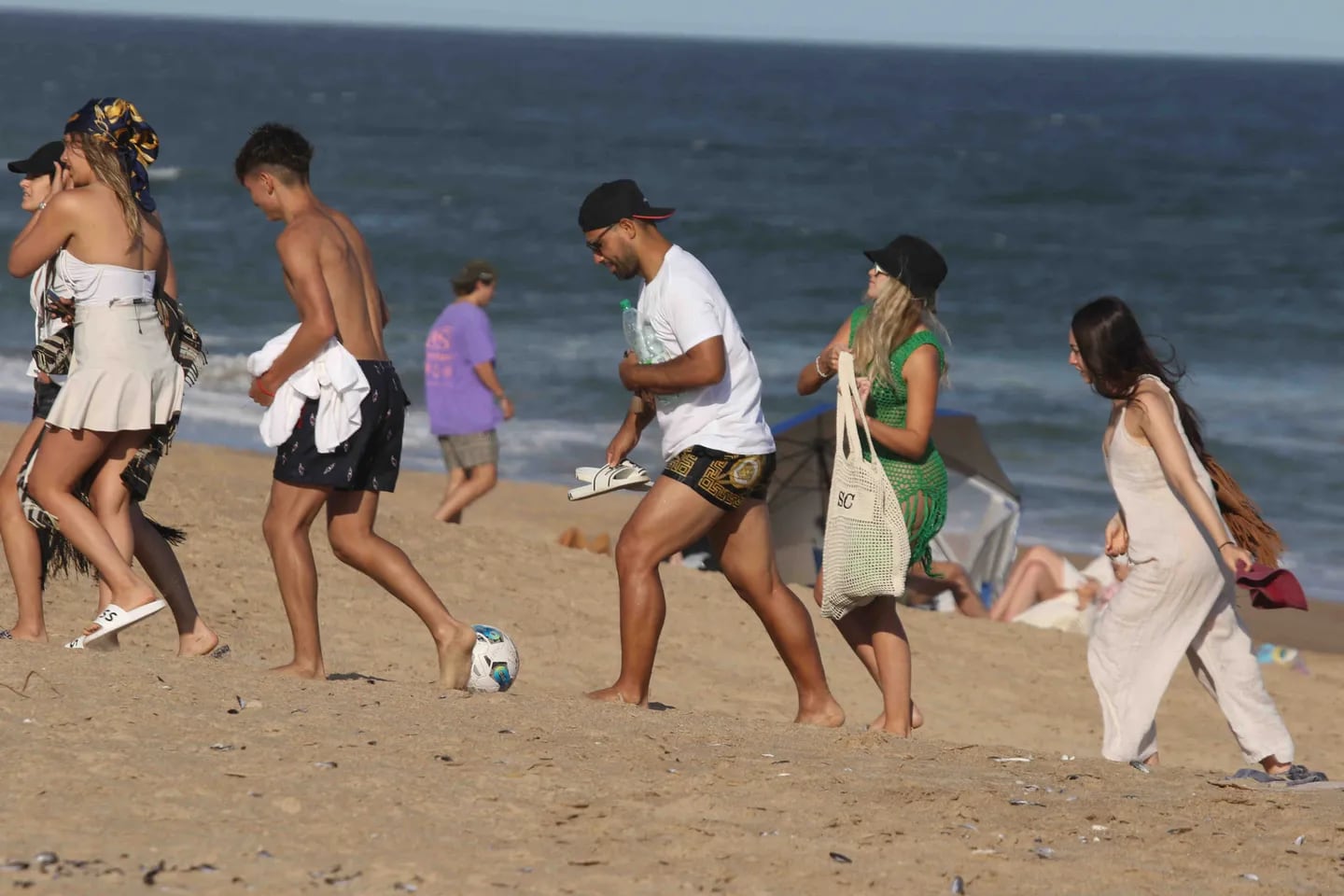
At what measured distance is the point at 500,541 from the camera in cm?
893

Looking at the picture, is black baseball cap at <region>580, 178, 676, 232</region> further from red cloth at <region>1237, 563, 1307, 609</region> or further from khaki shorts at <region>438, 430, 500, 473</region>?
khaki shorts at <region>438, 430, 500, 473</region>

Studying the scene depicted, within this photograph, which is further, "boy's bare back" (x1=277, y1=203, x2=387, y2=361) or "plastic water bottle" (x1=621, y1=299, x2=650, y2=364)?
"plastic water bottle" (x1=621, y1=299, x2=650, y2=364)

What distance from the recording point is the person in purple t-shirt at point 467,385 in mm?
9914

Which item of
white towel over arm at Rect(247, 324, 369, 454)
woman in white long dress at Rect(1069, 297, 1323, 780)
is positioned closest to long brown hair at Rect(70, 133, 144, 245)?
white towel over arm at Rect(247, 324, 369, 454)

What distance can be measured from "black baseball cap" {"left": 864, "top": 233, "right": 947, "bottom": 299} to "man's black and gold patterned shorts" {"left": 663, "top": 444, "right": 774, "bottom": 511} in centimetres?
72

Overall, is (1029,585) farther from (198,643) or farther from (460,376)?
(198,643)

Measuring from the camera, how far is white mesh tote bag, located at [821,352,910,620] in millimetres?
5117

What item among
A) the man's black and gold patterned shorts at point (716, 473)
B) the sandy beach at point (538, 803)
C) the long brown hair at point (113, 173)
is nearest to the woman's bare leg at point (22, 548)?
the sandy beach at point (538, 803)

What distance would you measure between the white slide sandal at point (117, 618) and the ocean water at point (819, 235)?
8.81 metres

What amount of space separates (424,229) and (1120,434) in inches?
1207

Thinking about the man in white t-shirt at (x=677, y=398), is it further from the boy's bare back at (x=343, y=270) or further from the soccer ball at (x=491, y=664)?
the boy's bare back at (x=343, y=270)

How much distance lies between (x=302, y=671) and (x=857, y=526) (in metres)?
1.70

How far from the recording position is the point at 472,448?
1003 centimetres

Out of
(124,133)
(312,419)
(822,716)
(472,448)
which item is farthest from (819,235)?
(312,419)
